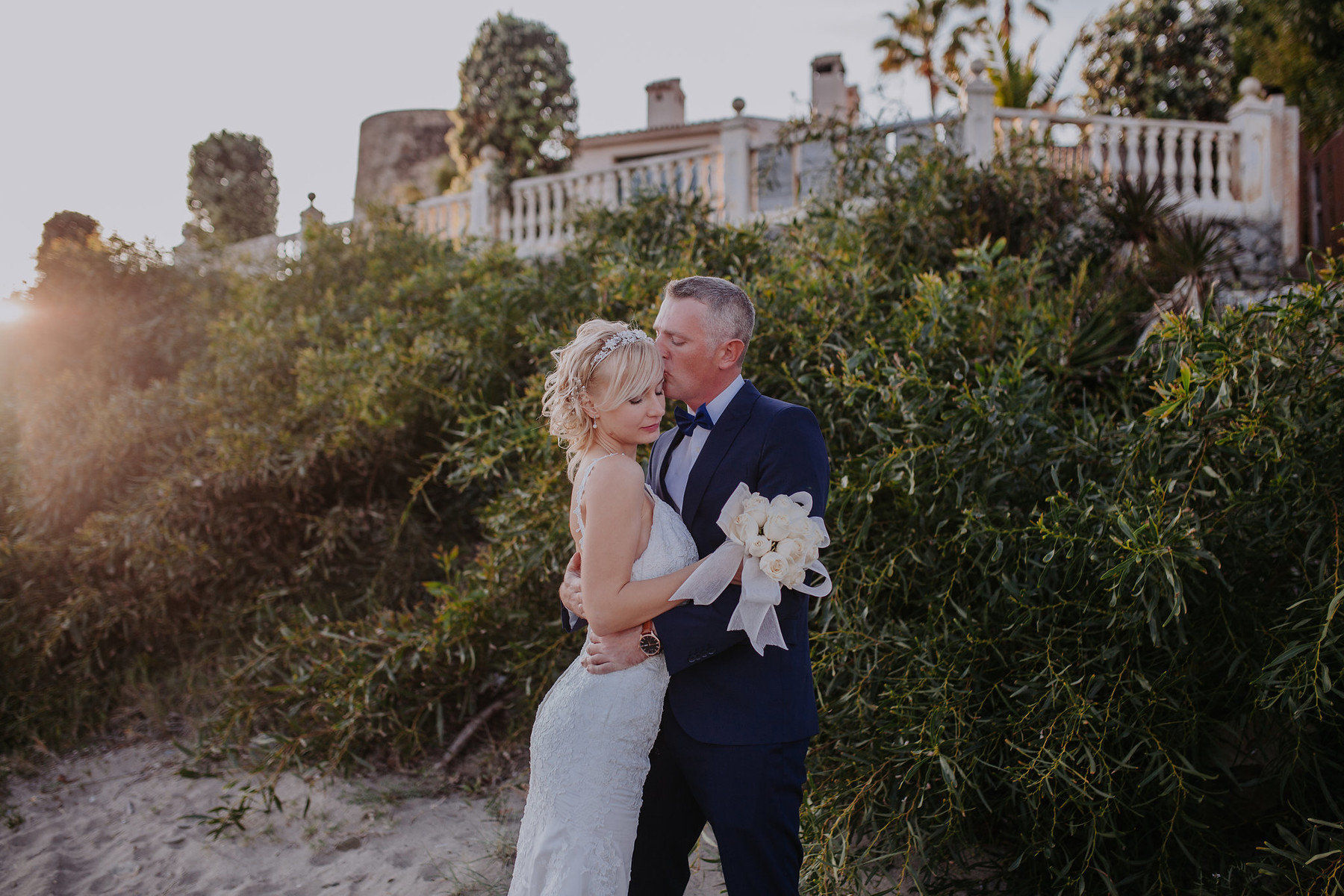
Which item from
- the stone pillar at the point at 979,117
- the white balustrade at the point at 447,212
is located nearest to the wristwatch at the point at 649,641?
the stone pillar at the point at 979,117

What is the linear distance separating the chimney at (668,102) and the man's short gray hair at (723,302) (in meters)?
19.1

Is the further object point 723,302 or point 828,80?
point 828,80

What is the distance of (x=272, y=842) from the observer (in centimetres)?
391

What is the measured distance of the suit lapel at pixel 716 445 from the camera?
210 cm

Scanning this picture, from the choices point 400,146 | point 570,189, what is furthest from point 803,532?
point 400,146

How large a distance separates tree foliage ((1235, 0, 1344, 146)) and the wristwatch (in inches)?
490

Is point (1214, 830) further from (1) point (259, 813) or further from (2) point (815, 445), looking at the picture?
(1) point (259, 813)

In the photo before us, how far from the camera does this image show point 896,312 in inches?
149

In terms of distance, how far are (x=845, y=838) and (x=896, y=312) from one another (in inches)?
85.2

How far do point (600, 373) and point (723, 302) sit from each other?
360 millimetres

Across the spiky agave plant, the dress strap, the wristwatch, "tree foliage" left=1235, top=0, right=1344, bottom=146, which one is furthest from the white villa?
the wristwatch

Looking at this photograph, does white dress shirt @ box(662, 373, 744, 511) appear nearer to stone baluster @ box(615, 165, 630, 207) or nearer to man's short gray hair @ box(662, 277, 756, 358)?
man's short gray hair @ box(662, 277, 756, 358)

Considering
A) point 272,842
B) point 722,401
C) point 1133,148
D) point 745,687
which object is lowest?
point 272,842

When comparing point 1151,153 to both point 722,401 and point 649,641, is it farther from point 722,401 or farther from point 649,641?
A: point 649,641
